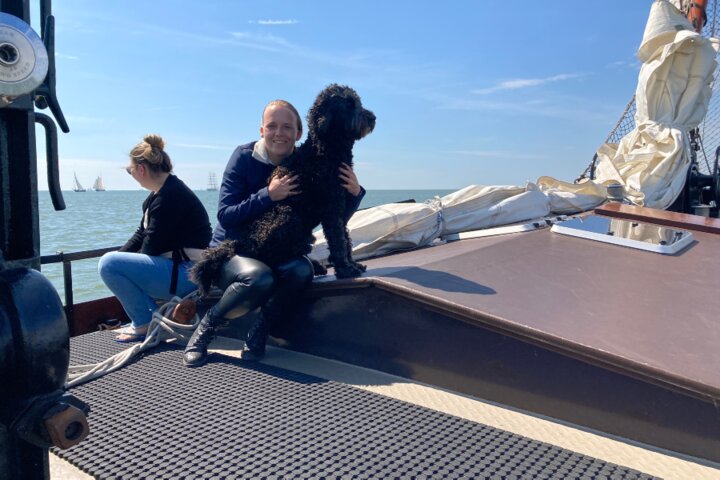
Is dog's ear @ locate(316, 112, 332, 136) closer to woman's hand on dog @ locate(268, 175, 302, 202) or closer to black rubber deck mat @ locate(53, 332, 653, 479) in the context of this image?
woman's hand on dog @ locate(268, 175, 302, 202)

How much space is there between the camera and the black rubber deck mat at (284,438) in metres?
1.58

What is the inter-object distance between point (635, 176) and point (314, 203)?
4746 millimetres

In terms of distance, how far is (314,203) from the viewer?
2.65 metres

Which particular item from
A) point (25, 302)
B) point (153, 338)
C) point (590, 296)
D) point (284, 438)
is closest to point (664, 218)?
point (590, 296)

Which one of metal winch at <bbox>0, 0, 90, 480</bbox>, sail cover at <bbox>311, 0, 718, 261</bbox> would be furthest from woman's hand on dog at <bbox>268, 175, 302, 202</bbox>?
metal winch at <bbox>0, 0, 90, 480</bbox>

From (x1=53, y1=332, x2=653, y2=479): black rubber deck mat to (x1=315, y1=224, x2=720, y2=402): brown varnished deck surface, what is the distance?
36 centimetres

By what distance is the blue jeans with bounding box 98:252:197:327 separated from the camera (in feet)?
9.81

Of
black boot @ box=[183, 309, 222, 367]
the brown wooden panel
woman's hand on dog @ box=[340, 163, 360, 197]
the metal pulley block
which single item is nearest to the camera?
the metal pulley block

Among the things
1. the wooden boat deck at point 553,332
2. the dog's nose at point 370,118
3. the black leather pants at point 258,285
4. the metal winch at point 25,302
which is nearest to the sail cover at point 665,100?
the wooden boat deck at point 553,332

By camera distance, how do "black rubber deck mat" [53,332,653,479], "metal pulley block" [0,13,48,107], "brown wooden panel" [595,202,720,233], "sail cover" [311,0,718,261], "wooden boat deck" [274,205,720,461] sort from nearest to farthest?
"metal pulley block" [0,13,48,107], "black rubber deck mat" [53,332,653,479], "wooden boat deck" [274,205,720,461], "sail cover" [311,0,718,261], "brown wooden panel" [595,202,720,233]

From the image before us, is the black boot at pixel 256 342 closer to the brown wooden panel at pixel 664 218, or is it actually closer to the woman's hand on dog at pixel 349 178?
the woman's hand on dog at pixel 349 178

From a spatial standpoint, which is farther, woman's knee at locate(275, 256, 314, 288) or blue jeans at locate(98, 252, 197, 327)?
blue jeans at locate(98, 252, 197, 327)

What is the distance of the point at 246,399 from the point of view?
2096 millimetres

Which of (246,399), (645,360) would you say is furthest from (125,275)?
(645,360)
